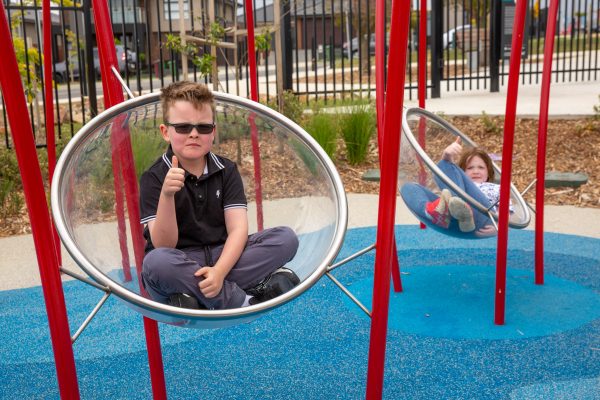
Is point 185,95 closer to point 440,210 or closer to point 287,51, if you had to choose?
point 440,210

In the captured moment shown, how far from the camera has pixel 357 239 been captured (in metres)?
4.96

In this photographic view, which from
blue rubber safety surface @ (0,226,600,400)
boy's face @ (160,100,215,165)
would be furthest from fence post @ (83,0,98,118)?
boy's face @ (160,100,215,165)

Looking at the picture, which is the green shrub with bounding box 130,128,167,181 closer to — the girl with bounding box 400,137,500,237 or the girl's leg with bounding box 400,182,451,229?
the girl with bounding box 400,137,500,237

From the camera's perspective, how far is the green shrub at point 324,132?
657cm

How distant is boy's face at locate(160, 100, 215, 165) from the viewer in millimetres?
2477

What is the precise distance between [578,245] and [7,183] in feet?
13.6

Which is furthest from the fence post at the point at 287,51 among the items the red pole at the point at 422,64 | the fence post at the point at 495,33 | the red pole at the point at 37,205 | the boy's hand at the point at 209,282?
the red pole at the point at 37,205

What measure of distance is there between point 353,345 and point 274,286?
835mm

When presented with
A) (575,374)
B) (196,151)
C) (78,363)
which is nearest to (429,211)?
(575,374)

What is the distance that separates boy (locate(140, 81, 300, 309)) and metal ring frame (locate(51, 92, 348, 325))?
0.44 ft

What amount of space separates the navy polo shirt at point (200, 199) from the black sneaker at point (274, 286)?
22 cm

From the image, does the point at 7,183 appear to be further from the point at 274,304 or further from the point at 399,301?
the point at 274,304

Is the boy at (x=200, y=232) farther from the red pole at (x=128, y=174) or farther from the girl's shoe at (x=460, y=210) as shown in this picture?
the girl's shoe at (x=460, y=210)

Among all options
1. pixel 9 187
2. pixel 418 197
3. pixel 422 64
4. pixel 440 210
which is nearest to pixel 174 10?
pixel 9 187
